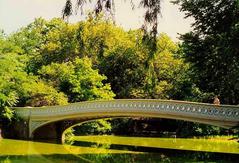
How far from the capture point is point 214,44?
13.7 metres

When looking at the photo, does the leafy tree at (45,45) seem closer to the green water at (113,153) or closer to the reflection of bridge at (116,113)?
the reflection of bridge at (116,113)

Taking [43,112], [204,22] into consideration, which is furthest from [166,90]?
[204,22]

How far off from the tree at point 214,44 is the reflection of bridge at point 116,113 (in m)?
3.11

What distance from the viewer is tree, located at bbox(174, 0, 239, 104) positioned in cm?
1193

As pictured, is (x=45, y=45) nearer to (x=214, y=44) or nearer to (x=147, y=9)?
(x=214, y=44)

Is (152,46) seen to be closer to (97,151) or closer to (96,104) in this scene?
(97,151)

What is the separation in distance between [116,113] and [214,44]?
1083cm

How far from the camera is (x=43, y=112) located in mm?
27578

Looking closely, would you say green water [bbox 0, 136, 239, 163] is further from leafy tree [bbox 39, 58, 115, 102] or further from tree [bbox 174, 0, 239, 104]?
leafy tree [bbox 39, 58, 115, 102]

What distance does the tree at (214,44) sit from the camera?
1193 centimetres

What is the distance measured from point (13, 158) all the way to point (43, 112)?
9.27 meters

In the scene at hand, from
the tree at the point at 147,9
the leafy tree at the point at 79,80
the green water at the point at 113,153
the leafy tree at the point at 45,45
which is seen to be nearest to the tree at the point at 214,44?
the green water at the point at 113,153

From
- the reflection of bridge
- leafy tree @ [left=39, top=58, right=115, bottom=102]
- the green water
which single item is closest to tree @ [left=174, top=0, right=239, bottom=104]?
the reflection of bridge

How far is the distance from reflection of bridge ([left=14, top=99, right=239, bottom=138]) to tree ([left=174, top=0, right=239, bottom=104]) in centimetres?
311
